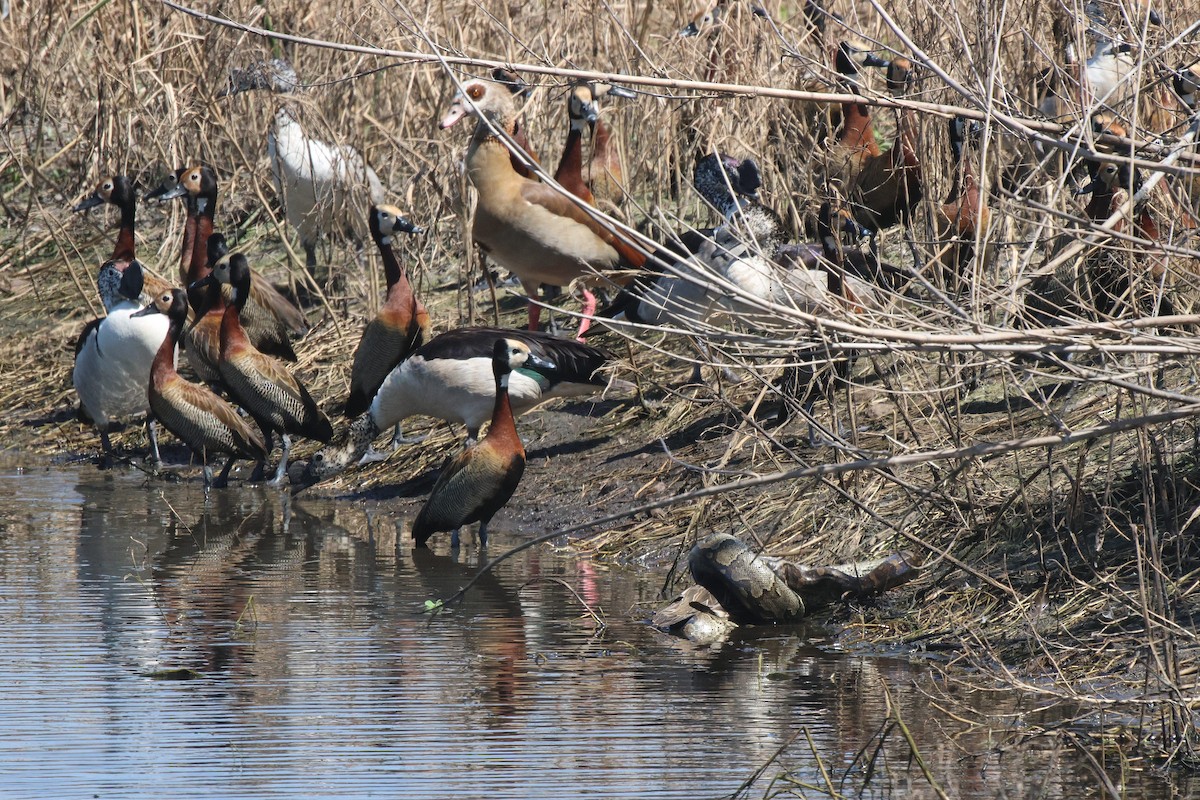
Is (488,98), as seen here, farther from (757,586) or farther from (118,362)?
Answer: (757,586)

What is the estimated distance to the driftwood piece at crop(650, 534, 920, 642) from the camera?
6.22 metres

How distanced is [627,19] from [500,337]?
3.18 m

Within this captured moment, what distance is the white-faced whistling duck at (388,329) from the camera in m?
10.0

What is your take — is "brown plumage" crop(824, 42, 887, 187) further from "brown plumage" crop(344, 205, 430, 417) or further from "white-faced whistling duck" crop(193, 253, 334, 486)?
"white-faced whistling duck" crop(193, 253, 334, 486)

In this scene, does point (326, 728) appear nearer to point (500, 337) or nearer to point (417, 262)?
point (500, 337)

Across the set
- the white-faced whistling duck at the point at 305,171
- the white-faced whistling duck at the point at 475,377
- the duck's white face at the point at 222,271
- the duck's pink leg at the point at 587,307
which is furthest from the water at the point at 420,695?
the white-faced whistling duck at the point at 305,171

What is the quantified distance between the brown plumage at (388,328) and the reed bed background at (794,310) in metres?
0.45

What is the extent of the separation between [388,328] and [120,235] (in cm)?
271

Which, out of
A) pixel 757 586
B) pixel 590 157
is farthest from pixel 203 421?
pixel 757 586

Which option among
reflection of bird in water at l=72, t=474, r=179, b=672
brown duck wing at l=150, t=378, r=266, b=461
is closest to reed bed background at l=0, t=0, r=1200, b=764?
brown duck wing at l=150, t=378, r=266, b=461

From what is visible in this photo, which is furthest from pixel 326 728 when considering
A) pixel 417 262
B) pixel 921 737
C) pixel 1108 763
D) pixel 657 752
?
pixel 417 262

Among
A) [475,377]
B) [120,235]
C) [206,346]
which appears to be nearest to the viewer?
[475,377]

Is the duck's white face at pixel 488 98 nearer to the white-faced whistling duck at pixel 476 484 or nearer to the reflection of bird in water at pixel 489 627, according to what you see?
the white-faced whistling duck at pixel 476 484

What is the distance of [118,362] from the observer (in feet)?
34.4
